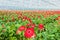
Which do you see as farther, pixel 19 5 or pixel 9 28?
pixel 19 5

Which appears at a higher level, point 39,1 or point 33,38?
point 33,38

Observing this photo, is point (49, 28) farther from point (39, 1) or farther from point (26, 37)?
point (39, 1)

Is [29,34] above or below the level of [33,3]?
above

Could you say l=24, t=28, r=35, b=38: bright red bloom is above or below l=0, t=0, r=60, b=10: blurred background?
above

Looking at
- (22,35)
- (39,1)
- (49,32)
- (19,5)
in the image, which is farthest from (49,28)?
(39,1)

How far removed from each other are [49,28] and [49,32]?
0.16 metres

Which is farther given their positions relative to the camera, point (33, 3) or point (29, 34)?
point (33, 3)

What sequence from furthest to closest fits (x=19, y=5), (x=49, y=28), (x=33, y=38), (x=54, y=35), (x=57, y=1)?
1. (x=57, y=1)
2. (x=19, y=5)
3. (x=49, y=28)
4. (x=54, y=35)
5. (x=33, y=38)

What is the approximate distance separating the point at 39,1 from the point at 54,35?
1016 centimetres

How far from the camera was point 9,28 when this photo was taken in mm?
2443

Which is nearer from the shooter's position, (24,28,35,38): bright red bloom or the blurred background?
(24,28,35,38): bright red bloom

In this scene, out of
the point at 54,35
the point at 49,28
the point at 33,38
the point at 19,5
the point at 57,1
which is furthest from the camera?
the point at 57,1

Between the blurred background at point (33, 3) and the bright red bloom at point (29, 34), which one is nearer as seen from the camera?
the bright red bloom at point (29, 34)

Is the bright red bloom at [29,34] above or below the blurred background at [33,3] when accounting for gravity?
above
